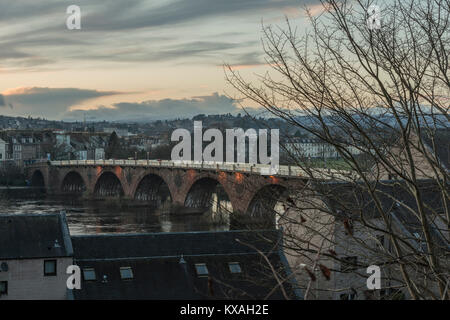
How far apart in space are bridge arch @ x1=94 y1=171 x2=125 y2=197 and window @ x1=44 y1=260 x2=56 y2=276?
80.9 metres

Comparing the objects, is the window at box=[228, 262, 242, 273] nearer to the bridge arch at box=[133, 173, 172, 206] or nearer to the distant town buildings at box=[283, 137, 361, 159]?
the distant town buildings at box=[283, 137, 361, 159]

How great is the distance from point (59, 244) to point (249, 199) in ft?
116

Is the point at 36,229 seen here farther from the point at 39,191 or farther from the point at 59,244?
the point at 39,191

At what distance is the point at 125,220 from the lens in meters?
79.9

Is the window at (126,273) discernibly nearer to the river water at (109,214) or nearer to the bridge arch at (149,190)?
the river water at (109,214)

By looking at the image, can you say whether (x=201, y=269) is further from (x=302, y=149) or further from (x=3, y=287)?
(x=302, y=149)

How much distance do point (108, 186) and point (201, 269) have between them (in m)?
85.3

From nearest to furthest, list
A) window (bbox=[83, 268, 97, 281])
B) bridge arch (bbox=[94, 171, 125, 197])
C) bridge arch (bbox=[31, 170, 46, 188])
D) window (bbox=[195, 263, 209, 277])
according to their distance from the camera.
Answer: window (bbox=[83, 268, 97, 281]) < window (bbox=[195, 263, 209, 277]) < bridge arch (bbox=[94, 171, 125, 197]) < bridge arch (bbox=[31, 170, 46, 188])

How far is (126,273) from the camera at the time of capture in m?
34.1

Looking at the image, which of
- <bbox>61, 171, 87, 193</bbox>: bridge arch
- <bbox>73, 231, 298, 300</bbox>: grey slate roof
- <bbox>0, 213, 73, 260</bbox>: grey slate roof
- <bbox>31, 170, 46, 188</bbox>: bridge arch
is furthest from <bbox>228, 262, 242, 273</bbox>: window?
<bbox>31, 170, 46, 188</bbox>: bridge arch

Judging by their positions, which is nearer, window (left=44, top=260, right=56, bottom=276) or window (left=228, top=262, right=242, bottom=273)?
window (left=44, top=260, right=56, bottom=276)

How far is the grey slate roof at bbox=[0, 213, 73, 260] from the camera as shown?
112 ft

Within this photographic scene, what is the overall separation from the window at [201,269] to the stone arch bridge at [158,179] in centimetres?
2358

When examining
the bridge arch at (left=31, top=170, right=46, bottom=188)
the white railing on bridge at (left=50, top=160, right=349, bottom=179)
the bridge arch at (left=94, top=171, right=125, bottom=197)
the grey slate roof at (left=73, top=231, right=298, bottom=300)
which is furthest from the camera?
the bridge arch at (left=31, top=170, right=46, bottom=188)
